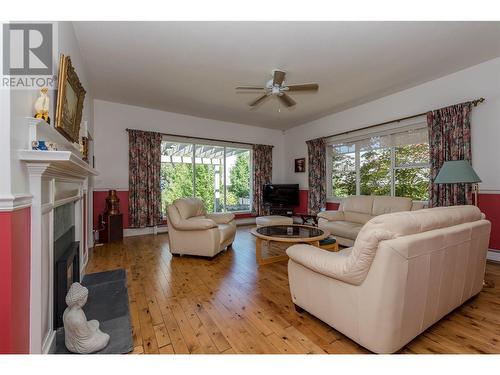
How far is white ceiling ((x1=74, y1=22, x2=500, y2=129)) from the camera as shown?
2395 mm

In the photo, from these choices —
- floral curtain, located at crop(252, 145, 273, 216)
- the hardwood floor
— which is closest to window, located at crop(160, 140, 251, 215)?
floral curtain, located at crop(252, 145, 273, 216)

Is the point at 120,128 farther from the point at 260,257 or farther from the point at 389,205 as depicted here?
the point at 389,205

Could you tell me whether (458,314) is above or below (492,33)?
below

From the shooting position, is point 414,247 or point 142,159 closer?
point 414,247

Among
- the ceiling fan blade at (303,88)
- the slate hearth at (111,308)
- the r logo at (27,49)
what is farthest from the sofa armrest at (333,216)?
the r logo at (27,49)

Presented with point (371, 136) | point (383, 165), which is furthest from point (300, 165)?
point (383, 165)

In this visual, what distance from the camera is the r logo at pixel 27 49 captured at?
1.16m

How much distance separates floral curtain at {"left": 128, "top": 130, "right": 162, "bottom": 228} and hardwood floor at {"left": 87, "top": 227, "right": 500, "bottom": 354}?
175cm

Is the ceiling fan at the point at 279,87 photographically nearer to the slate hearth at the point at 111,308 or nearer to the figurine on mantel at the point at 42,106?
the figurine on mantel at the point at 42,106

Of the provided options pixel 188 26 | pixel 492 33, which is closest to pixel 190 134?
pixel 188 26
